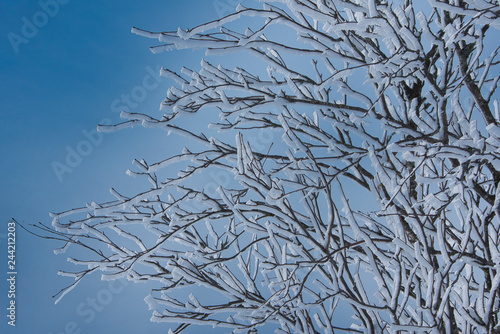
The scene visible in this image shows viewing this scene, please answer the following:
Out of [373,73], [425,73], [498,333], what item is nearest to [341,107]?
[373,73]

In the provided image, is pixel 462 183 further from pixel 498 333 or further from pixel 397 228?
pixel 498 333

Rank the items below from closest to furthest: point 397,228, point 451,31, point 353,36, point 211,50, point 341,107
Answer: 1. point 451,31
2. point 211,50
3. point 397,228
4. point 341,107
5. point 353,36

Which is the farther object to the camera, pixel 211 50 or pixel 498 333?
pixel 498 333

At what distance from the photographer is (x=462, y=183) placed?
5.55ft

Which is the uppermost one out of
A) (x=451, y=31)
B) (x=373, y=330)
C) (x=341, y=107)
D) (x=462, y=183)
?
(x=341, y=107)

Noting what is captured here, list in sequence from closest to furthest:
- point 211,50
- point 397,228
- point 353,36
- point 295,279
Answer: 1. point 211,50
2. point 397,228
3. point 353,36
4. point 295,279

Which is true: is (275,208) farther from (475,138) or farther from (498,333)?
(498,333)

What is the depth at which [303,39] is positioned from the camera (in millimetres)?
1921

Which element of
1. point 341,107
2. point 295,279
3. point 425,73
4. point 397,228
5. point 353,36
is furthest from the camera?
point 295,279

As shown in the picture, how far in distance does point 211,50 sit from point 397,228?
1.44 meters

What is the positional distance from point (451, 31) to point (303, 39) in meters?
0.69

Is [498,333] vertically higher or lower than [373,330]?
lower

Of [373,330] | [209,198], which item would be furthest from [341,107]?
[373,330]

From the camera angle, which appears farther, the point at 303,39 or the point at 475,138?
the point at 303,39
